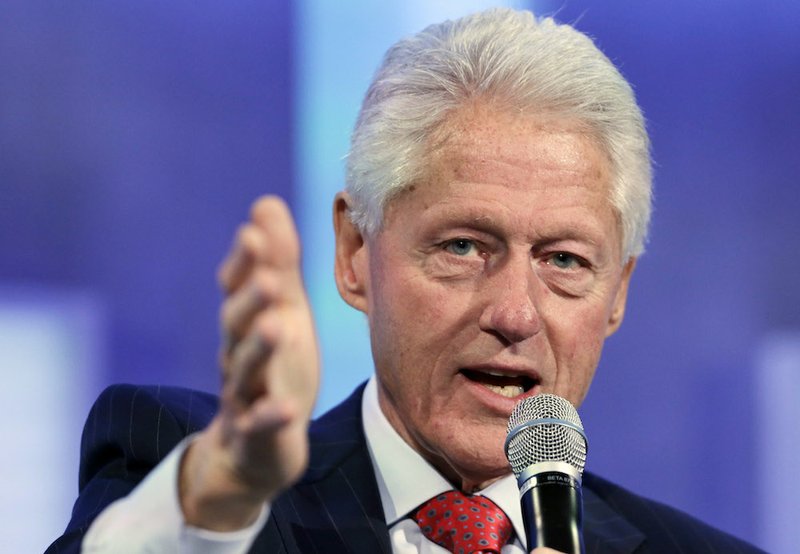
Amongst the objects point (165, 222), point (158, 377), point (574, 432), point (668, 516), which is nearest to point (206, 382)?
point (158, 377)

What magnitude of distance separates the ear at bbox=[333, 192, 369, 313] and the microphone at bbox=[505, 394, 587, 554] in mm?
599

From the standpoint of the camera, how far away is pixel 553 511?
1.06 metres

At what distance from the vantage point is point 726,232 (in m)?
2.60

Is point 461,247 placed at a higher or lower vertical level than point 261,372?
lower

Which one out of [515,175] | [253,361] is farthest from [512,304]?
[253,361]

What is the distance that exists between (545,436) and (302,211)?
1.27 m

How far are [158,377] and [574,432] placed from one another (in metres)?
1.26

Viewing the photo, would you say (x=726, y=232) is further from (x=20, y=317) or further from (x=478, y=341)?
(x=20, y=317)

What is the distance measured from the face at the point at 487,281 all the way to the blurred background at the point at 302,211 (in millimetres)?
668

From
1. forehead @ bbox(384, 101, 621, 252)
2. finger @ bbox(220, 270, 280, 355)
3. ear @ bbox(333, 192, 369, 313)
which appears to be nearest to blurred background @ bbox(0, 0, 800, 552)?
ear @ bbox(333, 192, 369, 313)

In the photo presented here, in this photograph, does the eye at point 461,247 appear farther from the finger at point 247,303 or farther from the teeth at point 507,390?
the finger at point 247,303

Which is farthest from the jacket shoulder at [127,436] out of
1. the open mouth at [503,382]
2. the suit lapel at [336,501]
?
the open mouth at [503,382]

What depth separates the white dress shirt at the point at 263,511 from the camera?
3.15 ft

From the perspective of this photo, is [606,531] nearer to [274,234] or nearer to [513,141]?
[513,141]
